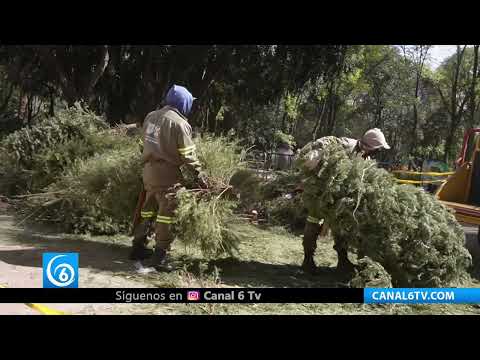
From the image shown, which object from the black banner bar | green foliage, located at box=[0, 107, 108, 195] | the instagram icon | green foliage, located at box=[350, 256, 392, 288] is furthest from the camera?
green foliage, located at box=[0, 107, 108, 195]

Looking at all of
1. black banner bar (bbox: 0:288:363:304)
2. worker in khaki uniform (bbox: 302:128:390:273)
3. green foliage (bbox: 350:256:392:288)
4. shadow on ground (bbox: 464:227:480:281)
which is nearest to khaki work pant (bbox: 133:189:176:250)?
black banner bar (bbox: 0:288:363:304)

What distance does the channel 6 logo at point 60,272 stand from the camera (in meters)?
3.71

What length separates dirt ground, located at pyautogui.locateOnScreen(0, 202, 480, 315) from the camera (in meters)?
3.85

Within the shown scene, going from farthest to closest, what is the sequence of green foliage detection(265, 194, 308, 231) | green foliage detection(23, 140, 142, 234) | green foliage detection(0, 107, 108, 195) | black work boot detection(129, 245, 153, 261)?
green foliage detection(0, 107, 108, 195), green foliage detection(265, 194, 308, 231), green foliage detection(23, 140, 142, 234), black work boot detection(129, 245, 153, 261)

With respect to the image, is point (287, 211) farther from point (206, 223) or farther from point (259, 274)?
point (206, 223)

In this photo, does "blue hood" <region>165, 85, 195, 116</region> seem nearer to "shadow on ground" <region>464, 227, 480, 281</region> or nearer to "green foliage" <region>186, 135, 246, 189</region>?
"green foliage" <region>186, 135, 246, 189</region>

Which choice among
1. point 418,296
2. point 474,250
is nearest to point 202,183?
point 418,296

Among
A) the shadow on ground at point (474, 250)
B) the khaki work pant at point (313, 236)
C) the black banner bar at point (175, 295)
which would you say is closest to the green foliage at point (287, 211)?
the khaki work pant at point (313, 236)

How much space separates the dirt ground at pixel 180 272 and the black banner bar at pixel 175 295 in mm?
63

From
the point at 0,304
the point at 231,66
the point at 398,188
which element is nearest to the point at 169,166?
the point at 0,304

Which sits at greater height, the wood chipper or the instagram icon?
A: the wood chipper

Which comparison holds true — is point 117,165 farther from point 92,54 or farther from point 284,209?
point 92,54

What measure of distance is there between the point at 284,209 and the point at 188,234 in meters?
2.32

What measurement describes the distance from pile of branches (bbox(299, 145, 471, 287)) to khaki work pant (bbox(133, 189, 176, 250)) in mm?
1663
